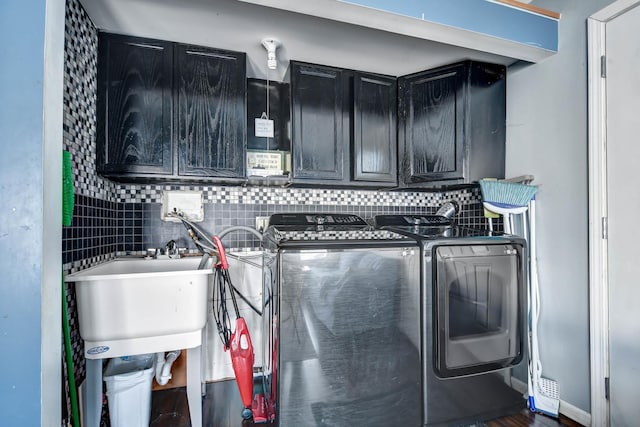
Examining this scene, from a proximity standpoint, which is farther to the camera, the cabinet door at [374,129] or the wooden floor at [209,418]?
the cabinet door at [374,129]

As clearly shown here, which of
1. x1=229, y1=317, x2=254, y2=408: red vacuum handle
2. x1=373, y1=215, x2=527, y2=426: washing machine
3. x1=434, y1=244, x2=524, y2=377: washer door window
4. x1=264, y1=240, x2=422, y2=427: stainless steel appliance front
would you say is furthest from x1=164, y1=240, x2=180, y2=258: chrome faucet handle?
x1=434, y1=244, x2=524, y2=377: washer door window

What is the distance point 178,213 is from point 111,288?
894 mm

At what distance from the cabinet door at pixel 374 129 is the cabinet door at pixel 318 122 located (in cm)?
10

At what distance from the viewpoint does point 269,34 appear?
1.74 meters

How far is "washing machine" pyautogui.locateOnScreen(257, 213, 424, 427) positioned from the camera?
1.22 metres

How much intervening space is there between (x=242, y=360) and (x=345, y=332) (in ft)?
2.15

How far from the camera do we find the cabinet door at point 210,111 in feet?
6.01

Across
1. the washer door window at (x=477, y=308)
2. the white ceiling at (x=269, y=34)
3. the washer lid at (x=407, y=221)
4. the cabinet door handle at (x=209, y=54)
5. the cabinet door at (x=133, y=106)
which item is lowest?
the washer door window at (x=477, y=308)

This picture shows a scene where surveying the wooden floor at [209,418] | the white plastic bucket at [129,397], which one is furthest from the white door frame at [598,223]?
the white plastic bucket at [129,397]

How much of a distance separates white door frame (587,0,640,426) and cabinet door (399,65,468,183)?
69 centimetres

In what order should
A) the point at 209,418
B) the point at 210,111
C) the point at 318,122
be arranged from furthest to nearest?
the point at 318,122
the point at 210,111
the point at 209,418

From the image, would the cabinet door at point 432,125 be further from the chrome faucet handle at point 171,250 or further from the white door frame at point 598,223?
the chrome faucet handle at point 171,250

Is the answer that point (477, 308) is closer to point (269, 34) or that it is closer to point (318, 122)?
point (318, 122)

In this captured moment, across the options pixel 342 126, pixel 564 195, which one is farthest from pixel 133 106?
pixel 564 195
